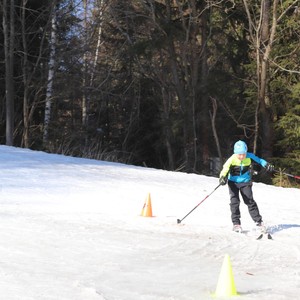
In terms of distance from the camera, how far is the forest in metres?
24.6

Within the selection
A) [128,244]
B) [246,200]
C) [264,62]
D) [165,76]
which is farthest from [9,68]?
[128,244]

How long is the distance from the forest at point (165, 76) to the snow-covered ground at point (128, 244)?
1091 centimetres

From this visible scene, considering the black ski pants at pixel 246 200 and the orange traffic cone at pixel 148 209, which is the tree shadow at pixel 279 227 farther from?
the orange traffic cone at pixel 148 209

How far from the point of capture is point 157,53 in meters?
28.9

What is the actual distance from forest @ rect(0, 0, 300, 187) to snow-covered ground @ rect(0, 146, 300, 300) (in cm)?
1091

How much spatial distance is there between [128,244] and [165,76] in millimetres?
22456

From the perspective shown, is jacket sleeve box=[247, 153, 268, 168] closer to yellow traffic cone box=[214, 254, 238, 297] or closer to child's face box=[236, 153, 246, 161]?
child's face box=[236, 153, 246, 161]

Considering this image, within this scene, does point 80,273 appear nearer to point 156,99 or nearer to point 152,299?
point 152,299

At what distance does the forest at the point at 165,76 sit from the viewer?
80.7 ft

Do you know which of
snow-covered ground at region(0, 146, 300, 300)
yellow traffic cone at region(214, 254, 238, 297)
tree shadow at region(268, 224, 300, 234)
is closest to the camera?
yellow traffic cone at region(214, 254, 238, 297)

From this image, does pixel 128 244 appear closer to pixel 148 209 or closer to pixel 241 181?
pixel 148 209

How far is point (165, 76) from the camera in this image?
2917 centimetres

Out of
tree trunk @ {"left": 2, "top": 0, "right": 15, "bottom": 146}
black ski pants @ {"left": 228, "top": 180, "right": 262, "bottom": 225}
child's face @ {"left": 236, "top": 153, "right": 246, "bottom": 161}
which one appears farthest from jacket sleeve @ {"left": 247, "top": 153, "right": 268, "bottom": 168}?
tree trunk @ {"left": 2, "top": 0, "right": 15, "bottom": 146}

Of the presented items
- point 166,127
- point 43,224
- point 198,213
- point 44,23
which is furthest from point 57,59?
point 43,224
